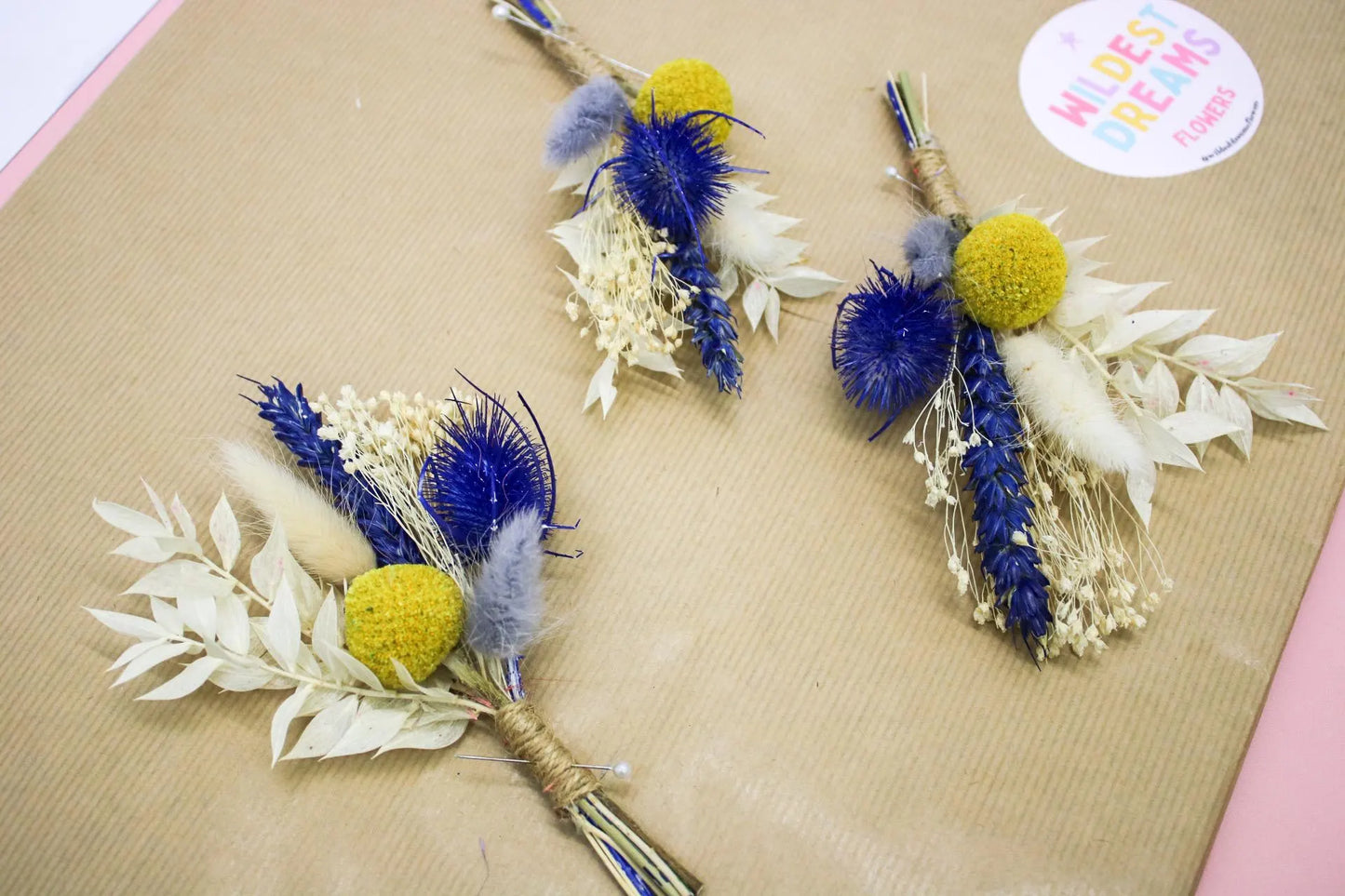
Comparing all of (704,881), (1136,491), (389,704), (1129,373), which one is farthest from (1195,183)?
(389,704)

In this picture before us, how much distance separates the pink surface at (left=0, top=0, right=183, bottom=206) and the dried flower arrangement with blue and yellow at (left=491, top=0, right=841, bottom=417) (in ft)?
2.46

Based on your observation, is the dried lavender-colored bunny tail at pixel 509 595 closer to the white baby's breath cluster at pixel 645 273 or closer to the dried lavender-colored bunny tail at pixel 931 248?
the white baby's breath cluster at pixel 645 273

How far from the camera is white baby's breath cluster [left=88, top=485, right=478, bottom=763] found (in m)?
0.94

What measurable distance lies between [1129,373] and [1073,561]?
0.26 metres

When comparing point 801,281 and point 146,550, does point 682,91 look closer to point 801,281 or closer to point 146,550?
point 801,281

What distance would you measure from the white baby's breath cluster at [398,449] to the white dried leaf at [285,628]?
14 cm

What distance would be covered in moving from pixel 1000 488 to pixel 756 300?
40 cm

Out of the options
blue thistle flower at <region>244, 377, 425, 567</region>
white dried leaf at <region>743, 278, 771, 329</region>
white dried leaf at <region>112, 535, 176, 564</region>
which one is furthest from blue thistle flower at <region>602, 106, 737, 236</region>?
white dried leaf at <region>112, 535, 176, 564</region>

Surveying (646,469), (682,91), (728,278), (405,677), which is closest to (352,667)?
(405,677)

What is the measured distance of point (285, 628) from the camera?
0.94 m

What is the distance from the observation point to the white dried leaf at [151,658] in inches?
37.1

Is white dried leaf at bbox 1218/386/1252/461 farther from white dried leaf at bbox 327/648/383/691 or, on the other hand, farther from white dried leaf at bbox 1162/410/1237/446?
white dried leaf at bbox 327/648/383/691

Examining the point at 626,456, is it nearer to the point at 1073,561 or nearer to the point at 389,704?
the point at 389,704

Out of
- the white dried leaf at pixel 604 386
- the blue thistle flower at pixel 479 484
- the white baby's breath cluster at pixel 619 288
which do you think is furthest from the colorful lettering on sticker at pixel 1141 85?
the blue thistle flower at pixel 479 484
